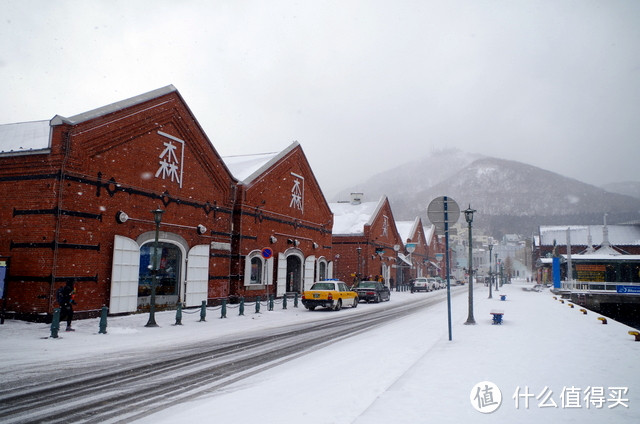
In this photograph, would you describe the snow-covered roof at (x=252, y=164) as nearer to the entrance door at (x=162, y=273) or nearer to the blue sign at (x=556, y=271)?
the entrance door at (x=162, y=273)

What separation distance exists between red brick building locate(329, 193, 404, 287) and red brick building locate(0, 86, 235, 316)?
21.7 metres

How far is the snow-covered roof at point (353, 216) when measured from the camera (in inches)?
1795

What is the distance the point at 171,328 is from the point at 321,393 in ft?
33.3

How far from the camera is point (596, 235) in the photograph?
3012 inches

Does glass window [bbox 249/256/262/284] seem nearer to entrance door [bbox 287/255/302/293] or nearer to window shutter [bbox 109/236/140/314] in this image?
entrance door [bbox 287/255/302/293]

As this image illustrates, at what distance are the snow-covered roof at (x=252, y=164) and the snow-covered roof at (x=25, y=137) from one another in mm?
10407

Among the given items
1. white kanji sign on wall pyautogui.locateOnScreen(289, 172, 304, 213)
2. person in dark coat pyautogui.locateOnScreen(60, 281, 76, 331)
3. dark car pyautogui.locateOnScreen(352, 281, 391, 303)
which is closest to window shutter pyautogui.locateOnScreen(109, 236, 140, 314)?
person in dark coat pyautogui.locateOnScreen(60, 281, 76, 331)

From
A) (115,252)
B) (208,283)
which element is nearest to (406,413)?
(115,252)

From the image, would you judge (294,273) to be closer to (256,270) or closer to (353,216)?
(256,270)

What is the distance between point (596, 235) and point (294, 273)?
222 feet

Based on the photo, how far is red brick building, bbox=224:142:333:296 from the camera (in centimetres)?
2502

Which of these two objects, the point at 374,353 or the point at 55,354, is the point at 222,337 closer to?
the point at 55,354

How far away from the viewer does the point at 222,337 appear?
1348cm

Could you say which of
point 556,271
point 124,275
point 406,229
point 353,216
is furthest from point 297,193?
point 406,229
